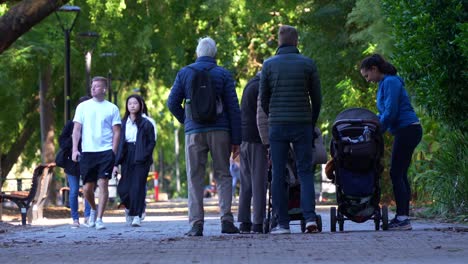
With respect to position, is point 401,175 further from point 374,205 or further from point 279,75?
point 279,75

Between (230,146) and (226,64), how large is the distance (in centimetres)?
2226

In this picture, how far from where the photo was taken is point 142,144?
18328 millimetres

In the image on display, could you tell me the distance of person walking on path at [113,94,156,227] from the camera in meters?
Result: 18.3

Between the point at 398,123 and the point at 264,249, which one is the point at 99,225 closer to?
the point at 398,123

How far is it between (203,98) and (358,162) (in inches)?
69.3

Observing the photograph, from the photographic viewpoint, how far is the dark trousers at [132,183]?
18266 millimetres

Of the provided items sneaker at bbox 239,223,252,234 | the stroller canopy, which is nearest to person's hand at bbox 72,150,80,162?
sneaker at bbox 239,223,252,234

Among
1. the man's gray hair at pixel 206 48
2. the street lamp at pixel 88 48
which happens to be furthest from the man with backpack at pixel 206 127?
the street lamp at pixel 88 48

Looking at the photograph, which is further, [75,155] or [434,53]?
[75,155]

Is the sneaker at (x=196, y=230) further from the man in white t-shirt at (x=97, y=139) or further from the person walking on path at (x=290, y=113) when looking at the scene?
the man in white t-shirt at (x=97, y=139)

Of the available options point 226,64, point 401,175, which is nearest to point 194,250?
point 401,175

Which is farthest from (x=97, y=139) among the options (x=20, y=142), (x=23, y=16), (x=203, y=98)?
(x=20, y=142)

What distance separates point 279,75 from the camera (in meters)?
13.5

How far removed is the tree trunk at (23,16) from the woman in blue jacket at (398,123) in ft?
12.6
